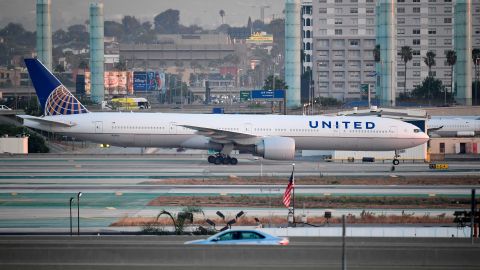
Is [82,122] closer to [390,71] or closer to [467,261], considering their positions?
[467,261]

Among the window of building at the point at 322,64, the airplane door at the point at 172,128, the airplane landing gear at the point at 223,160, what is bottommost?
the airplane landing gear at the point at 223,160

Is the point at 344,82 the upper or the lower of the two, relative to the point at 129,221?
upper

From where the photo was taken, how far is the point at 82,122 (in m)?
61.8

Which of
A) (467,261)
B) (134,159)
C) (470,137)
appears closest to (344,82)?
(470,137)

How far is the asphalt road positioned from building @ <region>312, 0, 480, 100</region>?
140532mm

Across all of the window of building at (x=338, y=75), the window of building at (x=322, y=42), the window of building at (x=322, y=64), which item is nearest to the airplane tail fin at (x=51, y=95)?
the window of building at (x=322, y=42)

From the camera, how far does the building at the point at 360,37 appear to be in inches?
6683

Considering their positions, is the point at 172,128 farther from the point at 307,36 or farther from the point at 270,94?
the point at 307,36

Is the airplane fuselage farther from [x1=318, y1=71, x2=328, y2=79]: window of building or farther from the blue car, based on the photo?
[x1=318, y1=71, x2=328, y2=79]: window of building

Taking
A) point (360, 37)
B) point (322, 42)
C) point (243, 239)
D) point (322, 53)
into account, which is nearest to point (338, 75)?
point (322, 53)

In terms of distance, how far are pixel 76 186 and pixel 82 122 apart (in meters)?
13.2

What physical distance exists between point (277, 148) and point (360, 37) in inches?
4494

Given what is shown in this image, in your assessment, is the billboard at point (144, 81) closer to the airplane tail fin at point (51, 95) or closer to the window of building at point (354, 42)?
the window of building at point (354, 42)

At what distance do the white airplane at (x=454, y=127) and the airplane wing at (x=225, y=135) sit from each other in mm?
28850
